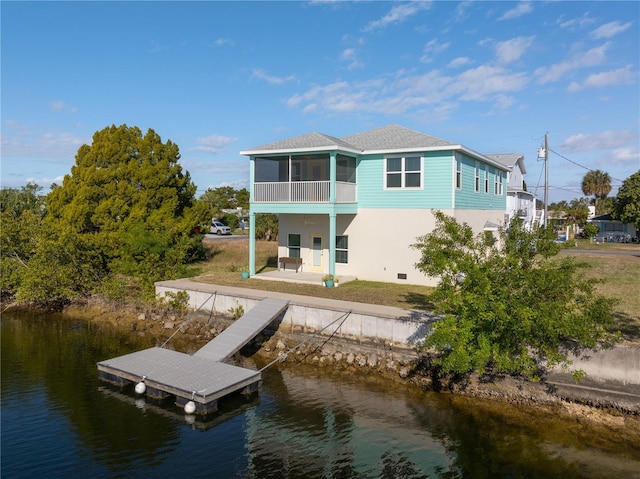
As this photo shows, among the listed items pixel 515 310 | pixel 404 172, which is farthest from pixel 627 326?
pixel 404 172

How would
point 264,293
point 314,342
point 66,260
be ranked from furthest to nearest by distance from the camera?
point 66,260
point 264,293
point 314,342

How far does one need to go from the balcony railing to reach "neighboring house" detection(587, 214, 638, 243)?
36656mm

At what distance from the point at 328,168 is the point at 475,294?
13.3 metres

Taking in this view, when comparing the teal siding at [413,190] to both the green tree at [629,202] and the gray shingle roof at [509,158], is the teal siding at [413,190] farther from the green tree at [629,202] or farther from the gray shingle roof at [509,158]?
the green tree at [629,202]

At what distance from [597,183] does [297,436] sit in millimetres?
66994

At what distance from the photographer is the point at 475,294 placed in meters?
11.6

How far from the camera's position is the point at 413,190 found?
21859 mm

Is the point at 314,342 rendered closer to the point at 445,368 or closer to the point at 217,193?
the point at 445,368

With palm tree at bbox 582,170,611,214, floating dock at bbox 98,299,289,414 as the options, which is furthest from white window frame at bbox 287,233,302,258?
palm tree at bbox 582,170,611,214

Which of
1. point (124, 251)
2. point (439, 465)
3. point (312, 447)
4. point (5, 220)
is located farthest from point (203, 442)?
point (5, 220)

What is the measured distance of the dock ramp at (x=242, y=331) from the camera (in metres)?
15.3

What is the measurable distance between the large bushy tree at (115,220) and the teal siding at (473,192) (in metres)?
13.6

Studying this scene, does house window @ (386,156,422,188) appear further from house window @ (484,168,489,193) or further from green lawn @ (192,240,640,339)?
house window @ (484,168,489,193)

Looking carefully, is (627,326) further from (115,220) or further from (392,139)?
(115,220)
